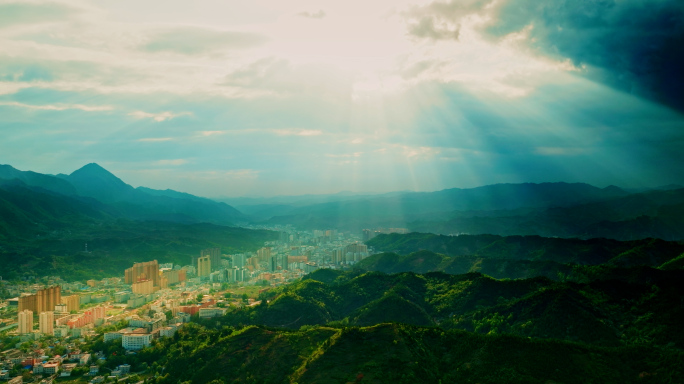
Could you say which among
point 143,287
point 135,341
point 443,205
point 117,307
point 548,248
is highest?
point 443,205

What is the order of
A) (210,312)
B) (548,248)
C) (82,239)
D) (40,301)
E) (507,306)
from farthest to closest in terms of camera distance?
(82,239) → (548,248) → (40,301) → (210,312) → (507,306)

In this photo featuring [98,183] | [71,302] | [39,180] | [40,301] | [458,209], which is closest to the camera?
[40,301]

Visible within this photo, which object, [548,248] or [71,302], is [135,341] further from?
[548,248]

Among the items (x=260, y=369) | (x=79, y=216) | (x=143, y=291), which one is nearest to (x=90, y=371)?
(x=260, y=369)

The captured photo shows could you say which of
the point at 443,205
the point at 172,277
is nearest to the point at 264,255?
the point at 172,277

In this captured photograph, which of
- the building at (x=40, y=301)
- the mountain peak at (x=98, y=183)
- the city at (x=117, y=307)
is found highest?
the mountain peak at (x=98, y=183)

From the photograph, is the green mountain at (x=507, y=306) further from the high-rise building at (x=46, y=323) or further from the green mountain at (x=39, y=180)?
the green mountain at (x=39, y=180)

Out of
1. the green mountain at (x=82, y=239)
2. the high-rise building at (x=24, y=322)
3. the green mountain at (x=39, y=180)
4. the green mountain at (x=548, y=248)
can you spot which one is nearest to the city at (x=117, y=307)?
the high-rise building at (x=24, y=322)

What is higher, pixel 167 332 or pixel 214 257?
pixel 214 257
